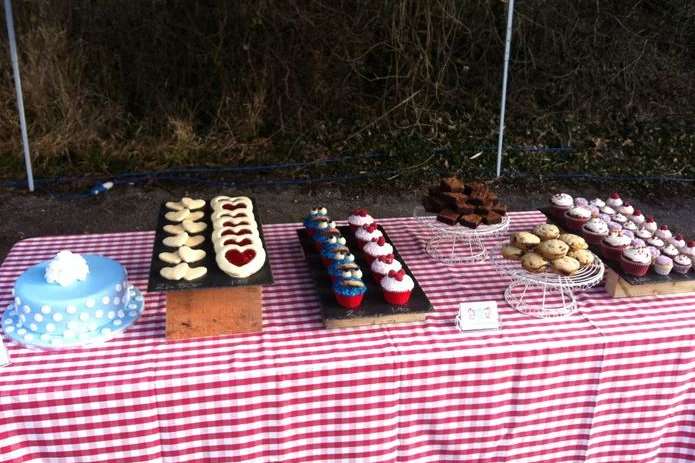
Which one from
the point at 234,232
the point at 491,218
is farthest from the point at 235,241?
the point at 491,218

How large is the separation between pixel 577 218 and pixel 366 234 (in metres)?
0.75

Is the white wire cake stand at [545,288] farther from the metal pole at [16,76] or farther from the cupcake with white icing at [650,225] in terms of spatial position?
the metal pole at [16,76]

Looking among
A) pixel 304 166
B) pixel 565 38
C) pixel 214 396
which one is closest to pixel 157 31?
pixel 304 166

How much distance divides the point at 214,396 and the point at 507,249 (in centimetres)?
101

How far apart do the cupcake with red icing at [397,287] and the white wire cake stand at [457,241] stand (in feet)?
1.20

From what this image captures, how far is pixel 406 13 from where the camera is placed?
246 inches

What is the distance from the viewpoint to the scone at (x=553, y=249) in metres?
2.02

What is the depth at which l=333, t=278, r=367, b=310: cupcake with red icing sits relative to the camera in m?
1.91

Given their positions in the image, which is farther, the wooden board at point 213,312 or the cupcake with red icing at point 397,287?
the cupcake with red icing at point 397,287

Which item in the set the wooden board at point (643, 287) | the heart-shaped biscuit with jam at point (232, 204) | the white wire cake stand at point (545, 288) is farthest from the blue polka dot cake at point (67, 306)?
the wooden board at point (643, 287)

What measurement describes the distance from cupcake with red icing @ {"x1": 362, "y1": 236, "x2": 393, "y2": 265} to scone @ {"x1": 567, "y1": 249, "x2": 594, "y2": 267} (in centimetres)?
56

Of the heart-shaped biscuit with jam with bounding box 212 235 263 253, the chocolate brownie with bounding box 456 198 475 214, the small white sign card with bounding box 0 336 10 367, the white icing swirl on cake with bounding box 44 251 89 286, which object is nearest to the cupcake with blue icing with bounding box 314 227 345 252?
the heart-shaped biscuit with jam with bounding box 212 235 263 253

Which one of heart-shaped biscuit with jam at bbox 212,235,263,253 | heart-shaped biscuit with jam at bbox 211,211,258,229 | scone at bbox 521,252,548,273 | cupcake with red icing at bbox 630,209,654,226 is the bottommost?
cupcake with red icing at bbox 630,209,654,226

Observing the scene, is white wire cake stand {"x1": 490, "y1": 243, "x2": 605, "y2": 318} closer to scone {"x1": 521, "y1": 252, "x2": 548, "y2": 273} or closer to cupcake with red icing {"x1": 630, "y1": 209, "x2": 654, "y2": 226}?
scone {"x1": 521, "y1": 252, "x2": 548, "y2": 273}
